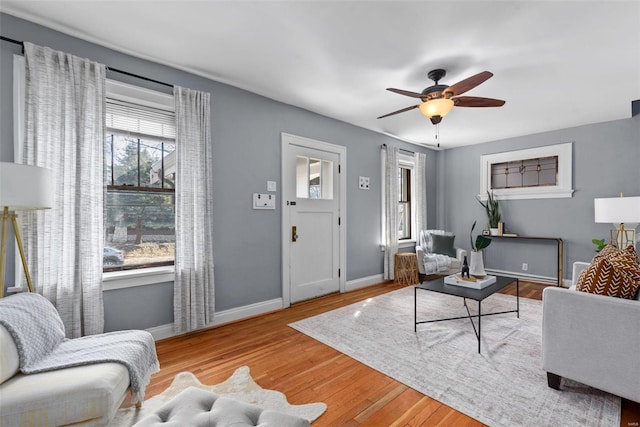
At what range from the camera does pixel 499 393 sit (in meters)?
1.87

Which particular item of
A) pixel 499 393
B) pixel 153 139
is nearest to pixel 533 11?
pixel 499 393

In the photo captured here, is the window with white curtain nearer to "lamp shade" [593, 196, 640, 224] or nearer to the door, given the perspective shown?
the door

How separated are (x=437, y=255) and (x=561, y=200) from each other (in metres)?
2.21

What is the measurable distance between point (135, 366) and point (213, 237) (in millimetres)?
1559

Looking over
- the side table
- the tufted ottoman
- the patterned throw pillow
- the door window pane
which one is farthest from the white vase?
the tufted ottoman

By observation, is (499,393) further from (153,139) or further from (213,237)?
(153,139)

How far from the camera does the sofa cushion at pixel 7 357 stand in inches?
51.1

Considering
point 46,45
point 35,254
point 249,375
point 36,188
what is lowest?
point 249,375

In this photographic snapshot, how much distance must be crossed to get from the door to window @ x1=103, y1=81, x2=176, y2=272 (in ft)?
4.35

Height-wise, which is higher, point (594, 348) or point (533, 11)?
point (533, 11)

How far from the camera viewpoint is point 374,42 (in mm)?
2363

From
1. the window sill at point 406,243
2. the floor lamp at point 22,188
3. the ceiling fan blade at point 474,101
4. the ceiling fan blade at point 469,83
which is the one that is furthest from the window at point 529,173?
the floor lamp at point 22,188

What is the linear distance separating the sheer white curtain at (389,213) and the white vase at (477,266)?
190cm

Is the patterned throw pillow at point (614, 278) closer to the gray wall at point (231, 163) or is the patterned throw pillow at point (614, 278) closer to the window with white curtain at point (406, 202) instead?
the gray wall at point (231, 163)
